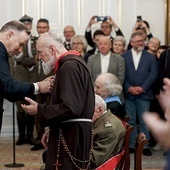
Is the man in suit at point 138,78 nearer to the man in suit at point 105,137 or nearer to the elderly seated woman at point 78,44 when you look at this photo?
the elderly seated woman at point 78,44

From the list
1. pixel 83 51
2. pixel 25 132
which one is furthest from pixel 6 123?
pixel 83 51

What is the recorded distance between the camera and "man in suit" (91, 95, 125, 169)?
4.47 m

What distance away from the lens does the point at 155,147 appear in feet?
29.5

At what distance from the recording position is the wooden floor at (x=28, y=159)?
7.61 metres

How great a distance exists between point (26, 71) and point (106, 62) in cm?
151

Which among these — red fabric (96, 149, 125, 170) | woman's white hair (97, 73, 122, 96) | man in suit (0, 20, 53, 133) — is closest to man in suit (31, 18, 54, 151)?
woman's white hair (97, 73, 122, 96)

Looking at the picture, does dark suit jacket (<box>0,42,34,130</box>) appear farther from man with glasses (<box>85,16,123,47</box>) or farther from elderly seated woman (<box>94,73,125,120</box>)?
man with glasses (<box>85,16,123,47</box>)

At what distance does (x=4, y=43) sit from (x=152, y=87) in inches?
187

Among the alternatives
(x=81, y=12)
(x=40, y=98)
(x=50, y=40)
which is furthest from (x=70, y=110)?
(x=81, y=12)

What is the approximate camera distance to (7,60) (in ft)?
14.4

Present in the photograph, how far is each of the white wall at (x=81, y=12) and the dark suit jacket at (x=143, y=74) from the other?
194cm

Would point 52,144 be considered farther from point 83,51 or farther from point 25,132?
point 25,132

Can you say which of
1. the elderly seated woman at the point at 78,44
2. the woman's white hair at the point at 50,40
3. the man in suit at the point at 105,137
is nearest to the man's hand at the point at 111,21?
the elderly seated woman at the point at 78,44

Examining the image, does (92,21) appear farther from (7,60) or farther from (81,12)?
(7,60)
